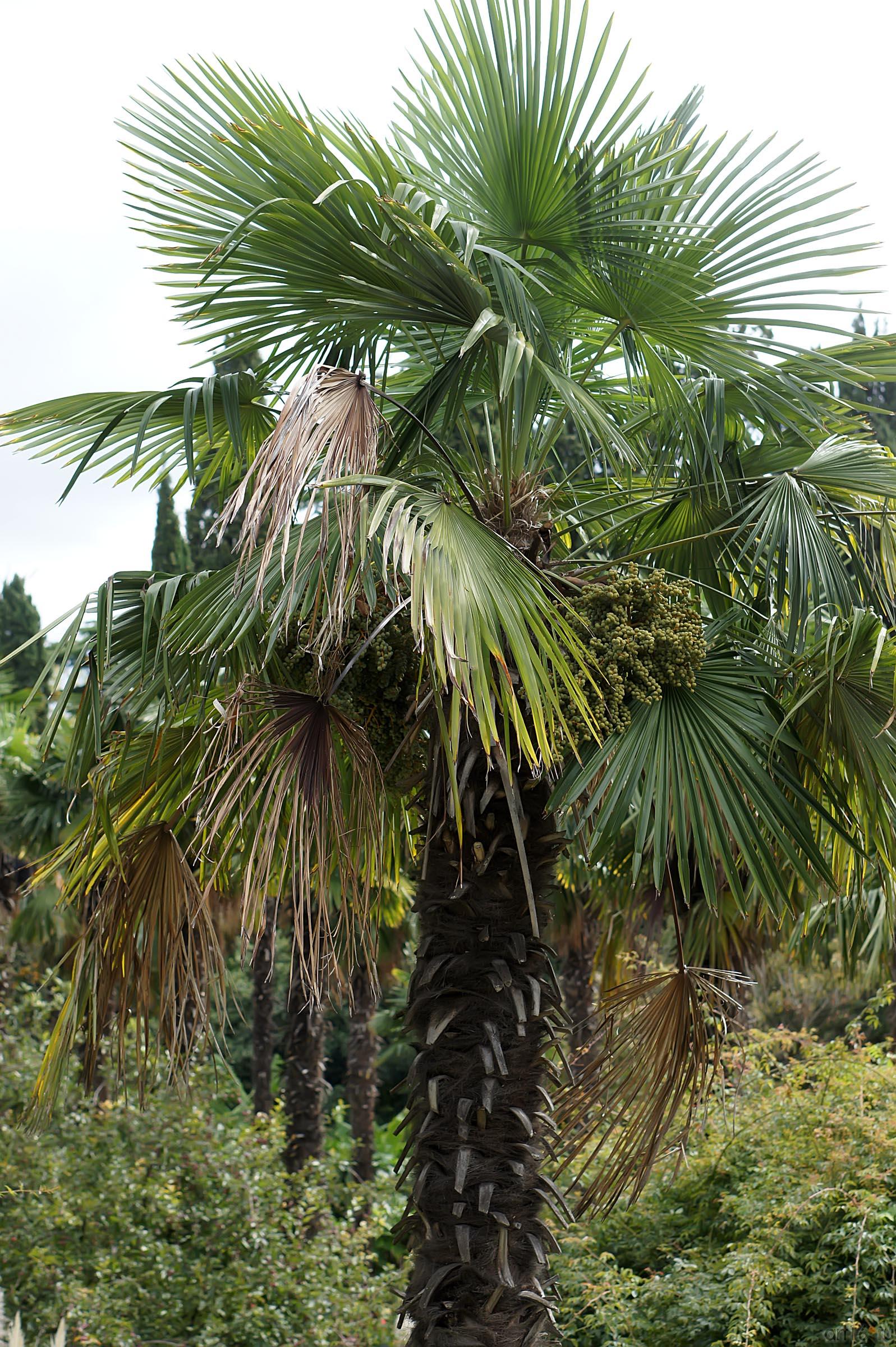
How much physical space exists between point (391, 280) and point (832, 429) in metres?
1.87

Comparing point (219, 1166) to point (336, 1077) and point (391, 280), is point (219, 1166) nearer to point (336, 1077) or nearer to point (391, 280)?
point (391, 280)

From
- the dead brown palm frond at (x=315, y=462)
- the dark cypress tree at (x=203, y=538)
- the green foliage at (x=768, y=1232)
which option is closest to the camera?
the dead brown palm frond at (x=315, y=462)

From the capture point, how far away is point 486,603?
2.70 metres

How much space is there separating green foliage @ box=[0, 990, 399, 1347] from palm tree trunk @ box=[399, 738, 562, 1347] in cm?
401

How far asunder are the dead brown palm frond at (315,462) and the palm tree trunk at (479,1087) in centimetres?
85

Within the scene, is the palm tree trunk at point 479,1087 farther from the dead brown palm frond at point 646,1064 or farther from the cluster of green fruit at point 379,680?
the dead brown palm frond at point 646,1064

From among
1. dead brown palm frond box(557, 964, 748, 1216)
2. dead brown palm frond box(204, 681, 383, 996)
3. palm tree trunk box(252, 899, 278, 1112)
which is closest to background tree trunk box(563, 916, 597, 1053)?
palm tree trunk box(252, 899, 278, 1112)

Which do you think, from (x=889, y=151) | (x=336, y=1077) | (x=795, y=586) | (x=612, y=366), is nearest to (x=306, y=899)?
(x=795, y=586)

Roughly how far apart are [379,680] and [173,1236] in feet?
20.6

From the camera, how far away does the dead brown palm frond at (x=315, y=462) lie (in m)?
2.58

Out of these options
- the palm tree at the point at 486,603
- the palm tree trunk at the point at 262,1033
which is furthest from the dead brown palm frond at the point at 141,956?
the palm tree trunk at the point at 262,1033

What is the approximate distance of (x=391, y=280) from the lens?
10.3 feet

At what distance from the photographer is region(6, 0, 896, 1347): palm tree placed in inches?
A: 117

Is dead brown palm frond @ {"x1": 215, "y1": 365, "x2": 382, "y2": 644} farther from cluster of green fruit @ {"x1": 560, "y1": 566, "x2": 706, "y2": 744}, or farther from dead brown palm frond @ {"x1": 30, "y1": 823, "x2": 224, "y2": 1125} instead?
dead brown palm frond @ {"x1": 30, "y1": 823, "x2": 224, "y2": 1125}
